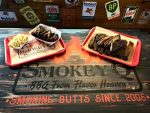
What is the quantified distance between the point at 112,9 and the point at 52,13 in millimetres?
415

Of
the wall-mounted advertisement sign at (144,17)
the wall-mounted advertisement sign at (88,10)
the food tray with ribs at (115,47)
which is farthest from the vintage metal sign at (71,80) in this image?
the wall-mounted advertisement sign at (144,17)

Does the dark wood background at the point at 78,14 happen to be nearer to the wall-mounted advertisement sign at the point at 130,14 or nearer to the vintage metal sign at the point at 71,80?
the wall-mounted advertisement sign at the point at 130,14

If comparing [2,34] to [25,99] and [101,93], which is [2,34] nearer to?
[25,99]

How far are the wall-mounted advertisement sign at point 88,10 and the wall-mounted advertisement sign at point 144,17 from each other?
36 centimetres

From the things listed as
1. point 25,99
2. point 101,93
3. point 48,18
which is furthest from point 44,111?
point 48,18

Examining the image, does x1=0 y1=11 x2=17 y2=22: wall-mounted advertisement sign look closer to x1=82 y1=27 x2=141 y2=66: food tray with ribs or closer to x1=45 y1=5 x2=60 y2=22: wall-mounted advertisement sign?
x1=45 y1=5 x2=60 y2=22: wall-mounted advertisement sign

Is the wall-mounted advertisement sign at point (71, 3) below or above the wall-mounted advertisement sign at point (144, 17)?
above

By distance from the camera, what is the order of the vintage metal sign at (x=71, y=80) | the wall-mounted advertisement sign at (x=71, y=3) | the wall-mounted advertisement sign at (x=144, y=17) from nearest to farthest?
the vintage metal sign at (x=71, y=80), the wall-mounted advertisement sign at (x=71, y=3), the wall-mounted advertisement sign at (x=144, y=17)

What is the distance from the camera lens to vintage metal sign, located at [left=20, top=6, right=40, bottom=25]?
1.59 meters

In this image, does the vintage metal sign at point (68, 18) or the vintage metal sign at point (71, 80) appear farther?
the vintage metal sign at point (68, 18)

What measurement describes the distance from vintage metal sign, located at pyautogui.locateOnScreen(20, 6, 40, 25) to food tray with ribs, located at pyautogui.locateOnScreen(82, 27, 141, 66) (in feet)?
1.46

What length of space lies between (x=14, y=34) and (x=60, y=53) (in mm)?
324

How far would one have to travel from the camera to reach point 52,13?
1.63 meters

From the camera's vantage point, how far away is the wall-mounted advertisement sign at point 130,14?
163 cm
